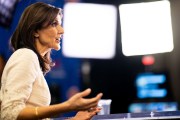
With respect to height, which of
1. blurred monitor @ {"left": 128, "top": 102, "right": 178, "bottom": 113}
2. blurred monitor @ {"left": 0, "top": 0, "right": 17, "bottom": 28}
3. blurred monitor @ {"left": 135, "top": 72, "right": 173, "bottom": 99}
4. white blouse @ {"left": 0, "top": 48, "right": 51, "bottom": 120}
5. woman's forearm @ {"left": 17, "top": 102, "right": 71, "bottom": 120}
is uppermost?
blurred monitor @ {"left": 0, "top": 0, "right": 17, "bottom": 28}

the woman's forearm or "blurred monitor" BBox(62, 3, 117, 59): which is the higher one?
"blurred monitor" BBox(62, 3, 117, 59)

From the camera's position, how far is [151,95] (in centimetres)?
237

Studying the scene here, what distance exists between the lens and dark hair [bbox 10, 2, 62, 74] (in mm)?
1213

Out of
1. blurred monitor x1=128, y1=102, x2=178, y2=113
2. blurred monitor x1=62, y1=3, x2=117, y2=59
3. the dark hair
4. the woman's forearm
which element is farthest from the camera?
blurred monitor x1=62, y1=3, x2=117, y2=59

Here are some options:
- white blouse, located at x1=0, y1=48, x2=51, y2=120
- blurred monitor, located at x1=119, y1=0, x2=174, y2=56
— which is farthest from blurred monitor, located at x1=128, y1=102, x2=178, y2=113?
white blouse, located at x1=0, y1=48, x2=51, y2=120

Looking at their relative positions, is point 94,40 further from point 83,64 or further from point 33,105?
point 33,105

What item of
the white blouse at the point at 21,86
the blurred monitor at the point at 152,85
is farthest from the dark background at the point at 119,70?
the white blouse at the point at 21,86

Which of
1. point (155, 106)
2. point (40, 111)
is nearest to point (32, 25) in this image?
point (40, 111)

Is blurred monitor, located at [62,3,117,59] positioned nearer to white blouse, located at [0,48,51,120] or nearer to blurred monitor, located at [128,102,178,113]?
blurred monitor, located at [128,102,178,113]

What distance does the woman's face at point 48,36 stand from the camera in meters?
1.27

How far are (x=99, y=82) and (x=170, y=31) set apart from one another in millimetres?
696

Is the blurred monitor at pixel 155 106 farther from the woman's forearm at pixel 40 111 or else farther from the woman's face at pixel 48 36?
the woman's forearm at pixel 40 111

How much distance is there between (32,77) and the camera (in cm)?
106

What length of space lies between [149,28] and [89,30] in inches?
19.0
